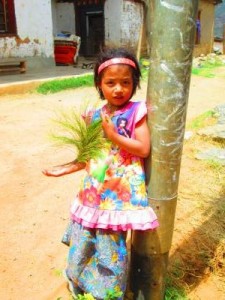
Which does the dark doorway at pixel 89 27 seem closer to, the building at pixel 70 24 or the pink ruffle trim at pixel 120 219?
the building at pixel 70 24

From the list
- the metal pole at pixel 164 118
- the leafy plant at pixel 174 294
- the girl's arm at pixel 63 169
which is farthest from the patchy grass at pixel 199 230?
the girl's arm at pixel 63 169

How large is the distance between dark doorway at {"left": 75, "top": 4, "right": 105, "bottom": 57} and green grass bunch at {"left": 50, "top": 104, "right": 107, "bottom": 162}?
13.4 meters

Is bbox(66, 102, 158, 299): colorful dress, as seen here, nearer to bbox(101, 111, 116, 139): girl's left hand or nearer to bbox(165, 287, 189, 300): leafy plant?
bbox(101, 111, 116, 139): girl's left hand

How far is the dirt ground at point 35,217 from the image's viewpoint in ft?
7.59

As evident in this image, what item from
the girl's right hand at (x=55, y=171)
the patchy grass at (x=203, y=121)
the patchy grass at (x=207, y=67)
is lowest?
the patchy grass at (x=207, y=67)

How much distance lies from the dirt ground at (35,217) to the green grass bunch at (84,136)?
1.08ft

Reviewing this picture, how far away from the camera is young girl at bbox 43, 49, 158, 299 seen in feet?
5.20

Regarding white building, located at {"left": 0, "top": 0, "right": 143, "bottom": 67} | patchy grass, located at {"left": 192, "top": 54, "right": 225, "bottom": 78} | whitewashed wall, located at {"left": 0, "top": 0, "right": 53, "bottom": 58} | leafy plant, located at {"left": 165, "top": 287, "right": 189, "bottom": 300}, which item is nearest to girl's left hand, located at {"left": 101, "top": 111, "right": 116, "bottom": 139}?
leafy plant, located at {"left": 165, "top": 287, "right": 189, "bottom": 300}

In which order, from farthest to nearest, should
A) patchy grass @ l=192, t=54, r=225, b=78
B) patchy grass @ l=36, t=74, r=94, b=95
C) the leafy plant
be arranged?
1. patchy grass @ l=192, t=54, r=225, b=78
2. patchy grass @ l=36, t=74, r=94, b=95
3. the leafy plant

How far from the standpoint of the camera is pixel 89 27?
15.1 metres

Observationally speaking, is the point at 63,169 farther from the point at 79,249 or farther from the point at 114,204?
the point at 79,249

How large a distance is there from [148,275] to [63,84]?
299 inches

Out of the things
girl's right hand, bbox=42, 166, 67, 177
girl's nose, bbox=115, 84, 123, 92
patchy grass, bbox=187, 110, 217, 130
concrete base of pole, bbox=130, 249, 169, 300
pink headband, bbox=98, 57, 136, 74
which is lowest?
patchy grass, bbox=187, 110, 217, 130

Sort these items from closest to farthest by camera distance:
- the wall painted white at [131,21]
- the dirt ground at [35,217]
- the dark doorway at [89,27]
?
the dirt ground at [35,217], the wall painted white at [131,21], the dark doorway at [89,27]
